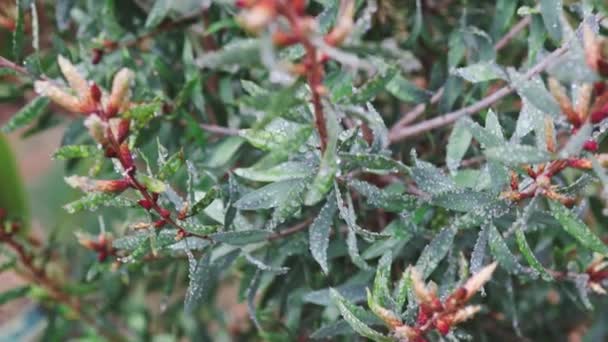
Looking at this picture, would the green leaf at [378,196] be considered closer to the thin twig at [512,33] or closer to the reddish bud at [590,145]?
the reddish bud at [590,145]

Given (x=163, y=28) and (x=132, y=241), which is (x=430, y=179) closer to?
(x=132, y=241)

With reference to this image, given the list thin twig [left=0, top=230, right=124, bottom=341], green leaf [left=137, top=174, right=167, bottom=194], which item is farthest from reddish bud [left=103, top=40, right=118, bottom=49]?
Answer: green leaf [left=137, top=174, right=167, bottom=194]

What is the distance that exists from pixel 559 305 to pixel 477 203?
73 centimetres

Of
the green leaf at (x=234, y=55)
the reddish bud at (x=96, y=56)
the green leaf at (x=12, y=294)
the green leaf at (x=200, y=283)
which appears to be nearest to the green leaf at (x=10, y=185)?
the green leaf at (x=12, y=294)

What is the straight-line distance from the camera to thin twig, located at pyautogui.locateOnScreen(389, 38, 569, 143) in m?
0.81

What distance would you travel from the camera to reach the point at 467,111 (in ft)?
2.95

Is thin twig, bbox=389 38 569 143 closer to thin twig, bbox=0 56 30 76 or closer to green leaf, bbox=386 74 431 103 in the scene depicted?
green leaf, bbox=386 74 431 103

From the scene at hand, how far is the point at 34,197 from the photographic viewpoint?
2.05 metres

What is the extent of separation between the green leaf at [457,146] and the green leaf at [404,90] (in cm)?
8

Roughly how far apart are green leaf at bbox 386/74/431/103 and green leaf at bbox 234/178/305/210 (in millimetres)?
250

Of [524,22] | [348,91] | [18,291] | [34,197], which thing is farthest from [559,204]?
[34,197]

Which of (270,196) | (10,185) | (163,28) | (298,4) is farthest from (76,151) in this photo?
(10,185)

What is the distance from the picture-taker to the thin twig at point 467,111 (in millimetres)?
813

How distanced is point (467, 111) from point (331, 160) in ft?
1.10
